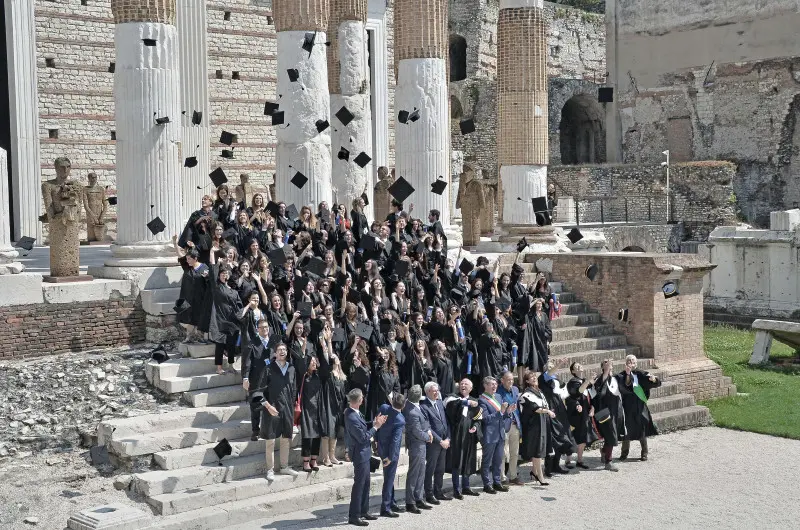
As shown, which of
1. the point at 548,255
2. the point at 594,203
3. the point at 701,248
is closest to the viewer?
the point at 548,255

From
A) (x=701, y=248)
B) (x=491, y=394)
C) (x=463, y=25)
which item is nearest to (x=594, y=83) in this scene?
(x=463, y=25)

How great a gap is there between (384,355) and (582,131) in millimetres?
31992

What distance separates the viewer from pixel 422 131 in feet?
58.5

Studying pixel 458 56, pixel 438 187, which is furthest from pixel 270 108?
pixel 458 56

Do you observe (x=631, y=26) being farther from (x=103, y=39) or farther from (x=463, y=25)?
(x=103, y=39)

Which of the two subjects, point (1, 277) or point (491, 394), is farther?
point (1, 277)

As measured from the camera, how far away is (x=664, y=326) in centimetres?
1634

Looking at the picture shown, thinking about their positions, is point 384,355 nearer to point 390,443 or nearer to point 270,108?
point 390,443

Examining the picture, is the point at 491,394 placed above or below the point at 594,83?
below

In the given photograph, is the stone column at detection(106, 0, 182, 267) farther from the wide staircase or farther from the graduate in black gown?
the graduate in black gown

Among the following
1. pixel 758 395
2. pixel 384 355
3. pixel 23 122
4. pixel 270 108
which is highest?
pixel 23 122

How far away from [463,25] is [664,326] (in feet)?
80.0

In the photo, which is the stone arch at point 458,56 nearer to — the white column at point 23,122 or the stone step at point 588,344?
the white column at point 23,122

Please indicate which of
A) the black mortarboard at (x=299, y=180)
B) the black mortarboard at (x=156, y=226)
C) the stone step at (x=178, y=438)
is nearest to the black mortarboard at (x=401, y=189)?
the black mortarboard at (x=299, y=180)
